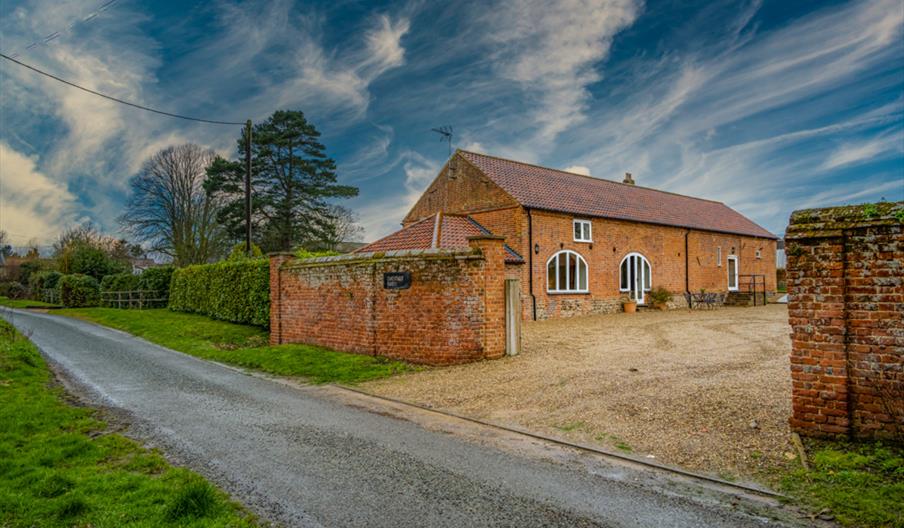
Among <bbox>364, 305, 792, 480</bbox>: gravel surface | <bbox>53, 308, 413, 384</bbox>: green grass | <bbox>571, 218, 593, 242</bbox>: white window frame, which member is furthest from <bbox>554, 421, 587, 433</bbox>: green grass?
<bbox>571, 218, 593, 242</bbox>: white window frame

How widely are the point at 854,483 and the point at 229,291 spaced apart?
20.4 metres

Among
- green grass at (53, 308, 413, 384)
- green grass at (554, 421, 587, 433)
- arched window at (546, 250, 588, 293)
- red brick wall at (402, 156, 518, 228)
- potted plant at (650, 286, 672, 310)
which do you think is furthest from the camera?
potted plant at (650, 286, 672, 310)

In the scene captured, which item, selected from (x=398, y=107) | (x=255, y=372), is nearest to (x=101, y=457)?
(x=255, y=372)

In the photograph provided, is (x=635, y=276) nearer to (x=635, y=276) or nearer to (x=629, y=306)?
(x=635, y=276)

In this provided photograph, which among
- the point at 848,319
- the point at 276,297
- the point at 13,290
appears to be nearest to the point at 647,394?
the point at 848,319

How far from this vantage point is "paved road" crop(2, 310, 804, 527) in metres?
3.93

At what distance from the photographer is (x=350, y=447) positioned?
570cm

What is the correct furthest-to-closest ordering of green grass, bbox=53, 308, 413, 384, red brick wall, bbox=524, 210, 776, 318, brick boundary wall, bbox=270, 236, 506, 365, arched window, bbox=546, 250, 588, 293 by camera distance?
arched window, bbox=546, 250, 588, 293 → red brick wall, bbox=524, 210, 776, 318 → brick boundary wall, bbox=270, 236, 506, 365 → green grass, bbox=53, 308, 413, 384

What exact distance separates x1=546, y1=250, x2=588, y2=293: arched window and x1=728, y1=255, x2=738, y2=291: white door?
1430cm

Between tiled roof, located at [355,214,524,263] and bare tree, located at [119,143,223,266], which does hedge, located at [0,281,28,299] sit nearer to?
bare tree, located at [119,143,223,266]

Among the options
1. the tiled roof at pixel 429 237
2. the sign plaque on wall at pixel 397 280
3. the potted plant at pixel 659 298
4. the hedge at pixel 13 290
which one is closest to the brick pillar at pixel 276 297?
the tiled roof at pixel 429 237

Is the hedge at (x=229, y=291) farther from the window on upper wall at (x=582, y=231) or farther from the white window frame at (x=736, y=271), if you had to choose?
the white window frame at (x=736, y=271)

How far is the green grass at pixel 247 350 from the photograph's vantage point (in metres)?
10.7

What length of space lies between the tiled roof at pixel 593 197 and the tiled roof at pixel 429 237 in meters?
3.11
